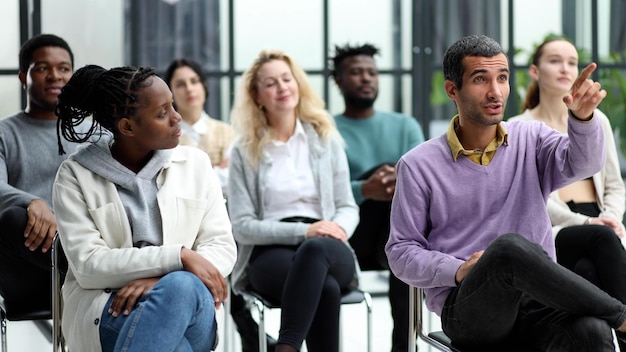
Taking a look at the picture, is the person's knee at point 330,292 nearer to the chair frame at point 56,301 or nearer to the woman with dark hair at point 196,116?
the chair frame at point 56,301

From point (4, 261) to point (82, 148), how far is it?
64 cm

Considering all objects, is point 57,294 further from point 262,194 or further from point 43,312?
point 262,194

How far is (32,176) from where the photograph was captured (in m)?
3.19

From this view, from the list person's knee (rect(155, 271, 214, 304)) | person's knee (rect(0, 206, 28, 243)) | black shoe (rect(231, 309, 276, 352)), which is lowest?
black shoe (rect(231, 309, 276, 352))

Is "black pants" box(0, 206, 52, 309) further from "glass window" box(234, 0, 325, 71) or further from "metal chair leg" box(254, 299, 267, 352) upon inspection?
"glass window" box(234, 0, 325, 71)

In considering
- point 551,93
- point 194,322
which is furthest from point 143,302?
point 551,93

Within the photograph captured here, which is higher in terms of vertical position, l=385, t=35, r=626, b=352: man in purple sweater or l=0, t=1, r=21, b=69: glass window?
l=0, t=1, r=21, b=69: glass window

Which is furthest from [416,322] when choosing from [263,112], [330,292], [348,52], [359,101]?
[348,52]

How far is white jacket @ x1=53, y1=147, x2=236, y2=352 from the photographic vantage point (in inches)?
94.0

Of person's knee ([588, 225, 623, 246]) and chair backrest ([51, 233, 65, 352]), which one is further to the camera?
person's knee ([588, 225, 623, 246])

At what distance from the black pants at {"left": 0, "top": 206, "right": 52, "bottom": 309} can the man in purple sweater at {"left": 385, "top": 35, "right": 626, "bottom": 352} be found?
3.72ft

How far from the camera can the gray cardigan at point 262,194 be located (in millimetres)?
3361

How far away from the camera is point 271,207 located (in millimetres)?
3463

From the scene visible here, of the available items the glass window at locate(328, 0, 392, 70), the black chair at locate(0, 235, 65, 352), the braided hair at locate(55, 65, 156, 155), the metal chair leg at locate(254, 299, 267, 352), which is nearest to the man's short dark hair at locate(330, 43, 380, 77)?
the glass window at locate(328, 0, 392, 70)
